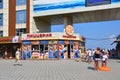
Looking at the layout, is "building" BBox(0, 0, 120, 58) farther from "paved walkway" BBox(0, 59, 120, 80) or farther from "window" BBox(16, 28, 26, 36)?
"paved walkway" BBox(0, 59, 120, 80)

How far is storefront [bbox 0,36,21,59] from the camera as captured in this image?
48469mm

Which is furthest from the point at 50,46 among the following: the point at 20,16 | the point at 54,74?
the point at 54,74

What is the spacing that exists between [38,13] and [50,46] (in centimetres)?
733

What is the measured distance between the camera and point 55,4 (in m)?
48.8

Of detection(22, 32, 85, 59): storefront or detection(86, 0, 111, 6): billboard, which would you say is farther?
detection(86, 0, 111, 6): billboard

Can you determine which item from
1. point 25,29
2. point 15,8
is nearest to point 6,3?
point 15,8

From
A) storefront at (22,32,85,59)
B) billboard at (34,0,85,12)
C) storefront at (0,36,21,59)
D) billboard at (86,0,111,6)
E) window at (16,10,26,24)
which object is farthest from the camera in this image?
window at (16,10,26,24)

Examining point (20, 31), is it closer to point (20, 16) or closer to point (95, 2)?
point (20, 16)

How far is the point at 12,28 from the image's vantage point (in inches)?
2035

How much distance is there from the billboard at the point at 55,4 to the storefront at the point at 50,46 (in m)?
4.86

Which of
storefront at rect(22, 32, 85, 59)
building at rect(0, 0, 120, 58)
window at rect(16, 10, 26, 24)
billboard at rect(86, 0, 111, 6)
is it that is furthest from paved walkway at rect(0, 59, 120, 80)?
window at rect(16, 10, 26, 24)

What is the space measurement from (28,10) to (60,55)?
10.7 metres

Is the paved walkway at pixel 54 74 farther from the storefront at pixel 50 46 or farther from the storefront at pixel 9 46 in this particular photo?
the storefront at pixel 9 46

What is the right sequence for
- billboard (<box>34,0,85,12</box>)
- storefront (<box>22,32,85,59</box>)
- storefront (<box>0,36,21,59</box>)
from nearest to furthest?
1. storefront (<box>22,32,85,59</box>)
2. billboard (<box>34,0,85,12</box>)
3. storefront (<box>0,36,21,59</box>)
